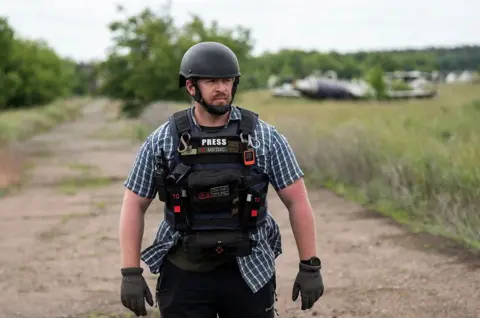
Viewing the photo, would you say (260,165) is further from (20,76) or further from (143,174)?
(20,76)

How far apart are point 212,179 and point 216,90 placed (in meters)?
0.37

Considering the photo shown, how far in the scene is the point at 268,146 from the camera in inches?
125

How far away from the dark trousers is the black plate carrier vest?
0.20 meters

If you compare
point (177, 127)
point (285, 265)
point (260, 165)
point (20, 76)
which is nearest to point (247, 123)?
point (260, 165)

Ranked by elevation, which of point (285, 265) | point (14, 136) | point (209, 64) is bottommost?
point (14, 136)

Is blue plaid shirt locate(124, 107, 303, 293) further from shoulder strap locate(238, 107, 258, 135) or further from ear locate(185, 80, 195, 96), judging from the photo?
ear locate(185, 80, 195, 96)

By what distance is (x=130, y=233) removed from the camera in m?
3.24

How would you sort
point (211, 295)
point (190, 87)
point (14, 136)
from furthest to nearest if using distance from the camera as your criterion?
point (14, 136) < point (190, 87) < point (211, 295)

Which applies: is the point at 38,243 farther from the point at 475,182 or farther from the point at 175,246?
the point at 175,246

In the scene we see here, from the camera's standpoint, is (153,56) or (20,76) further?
(20,76)

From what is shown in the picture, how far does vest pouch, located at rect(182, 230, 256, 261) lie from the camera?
312 centimetres

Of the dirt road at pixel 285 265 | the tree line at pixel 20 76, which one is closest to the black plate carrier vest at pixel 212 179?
the dirt road at pixel 285 265

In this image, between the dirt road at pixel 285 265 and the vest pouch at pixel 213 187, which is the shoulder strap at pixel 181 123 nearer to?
the vest pouch at pixel 213 187

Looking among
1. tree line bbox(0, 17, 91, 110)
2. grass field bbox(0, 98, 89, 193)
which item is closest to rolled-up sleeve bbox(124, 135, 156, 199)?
grass field bbox(0, 98, 89, 193)
